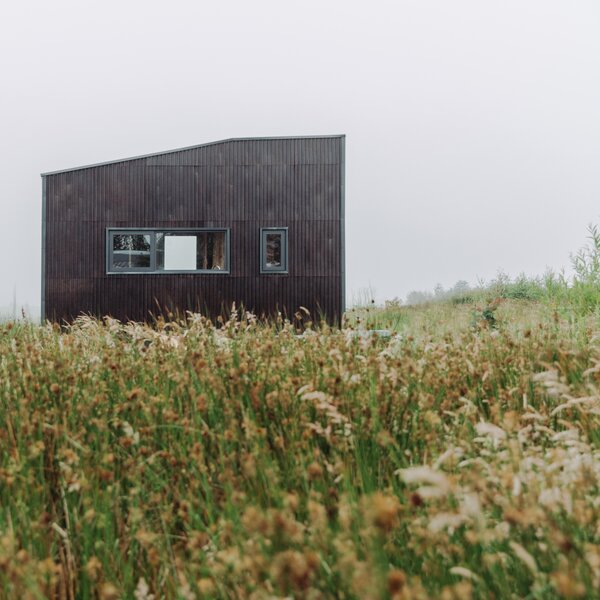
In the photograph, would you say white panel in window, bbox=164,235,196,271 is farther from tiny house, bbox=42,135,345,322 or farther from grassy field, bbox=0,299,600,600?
grassy field, bbox=0,299,600,600

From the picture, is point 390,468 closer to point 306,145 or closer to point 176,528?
point 176,528

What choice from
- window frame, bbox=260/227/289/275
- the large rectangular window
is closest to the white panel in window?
the large rectangular window

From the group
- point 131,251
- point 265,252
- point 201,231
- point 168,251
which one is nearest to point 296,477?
point 265,252

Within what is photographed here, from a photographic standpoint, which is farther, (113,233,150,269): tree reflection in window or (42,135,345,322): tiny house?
(113,233,150,269): tree reflection in window

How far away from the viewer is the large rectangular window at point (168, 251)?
17.2 meters

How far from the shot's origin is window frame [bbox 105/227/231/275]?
55.8ft

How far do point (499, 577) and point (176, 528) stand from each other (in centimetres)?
139

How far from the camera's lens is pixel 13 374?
383 centimetres

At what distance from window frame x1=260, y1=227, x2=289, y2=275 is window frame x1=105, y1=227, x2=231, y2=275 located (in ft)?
2.90

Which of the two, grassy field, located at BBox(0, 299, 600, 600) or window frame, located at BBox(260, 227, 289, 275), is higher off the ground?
window frame, located at BBox(260, 227, 289, 275)

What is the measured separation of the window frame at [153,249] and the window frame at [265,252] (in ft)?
2.90

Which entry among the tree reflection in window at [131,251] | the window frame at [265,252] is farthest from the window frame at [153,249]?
the window frame at [265,252]

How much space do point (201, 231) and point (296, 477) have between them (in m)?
15.3

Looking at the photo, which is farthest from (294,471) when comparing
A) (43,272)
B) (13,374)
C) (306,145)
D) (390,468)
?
(43,272)
